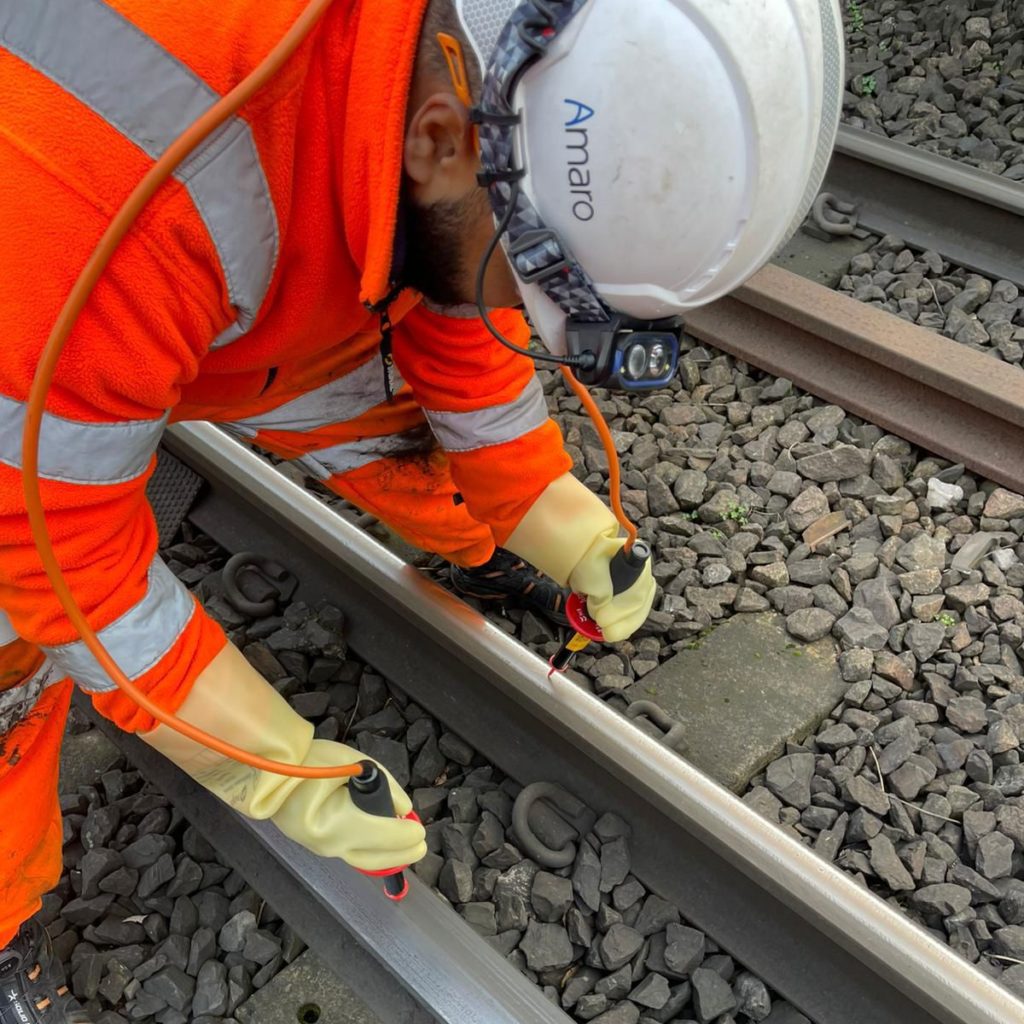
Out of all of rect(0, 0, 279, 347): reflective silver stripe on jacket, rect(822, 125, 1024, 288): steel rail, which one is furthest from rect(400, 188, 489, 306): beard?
rect(822, 125, 1024, 288): steel rail

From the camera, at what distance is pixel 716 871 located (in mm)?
2293

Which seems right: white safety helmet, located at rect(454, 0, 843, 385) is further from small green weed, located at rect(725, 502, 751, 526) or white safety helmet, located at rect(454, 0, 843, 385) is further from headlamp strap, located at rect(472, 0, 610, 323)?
small green weed, located at rect(725, 502, 751, 526)

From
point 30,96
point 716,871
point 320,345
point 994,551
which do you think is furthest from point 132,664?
point 994,551

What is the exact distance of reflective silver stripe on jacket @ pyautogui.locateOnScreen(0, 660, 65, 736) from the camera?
2.17 metres

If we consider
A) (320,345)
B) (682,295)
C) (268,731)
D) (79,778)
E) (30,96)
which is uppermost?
(30,96)

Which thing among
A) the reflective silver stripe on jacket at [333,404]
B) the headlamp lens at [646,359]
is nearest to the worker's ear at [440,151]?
the headlamp lens at [646,359]

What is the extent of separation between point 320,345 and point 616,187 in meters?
0.85

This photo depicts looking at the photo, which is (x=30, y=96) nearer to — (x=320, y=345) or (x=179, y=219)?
(x=179, y=219)

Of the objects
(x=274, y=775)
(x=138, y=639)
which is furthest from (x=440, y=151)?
(x=274, y=775)

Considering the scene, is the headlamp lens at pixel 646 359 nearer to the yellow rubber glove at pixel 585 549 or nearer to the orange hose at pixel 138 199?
the orange hose at pixel 138 199

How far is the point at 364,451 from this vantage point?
2939 millimetres

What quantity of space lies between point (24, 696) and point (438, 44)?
1527mm

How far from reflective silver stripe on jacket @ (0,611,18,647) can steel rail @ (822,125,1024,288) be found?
3.37 m

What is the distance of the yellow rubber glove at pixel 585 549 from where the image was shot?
103 inches
